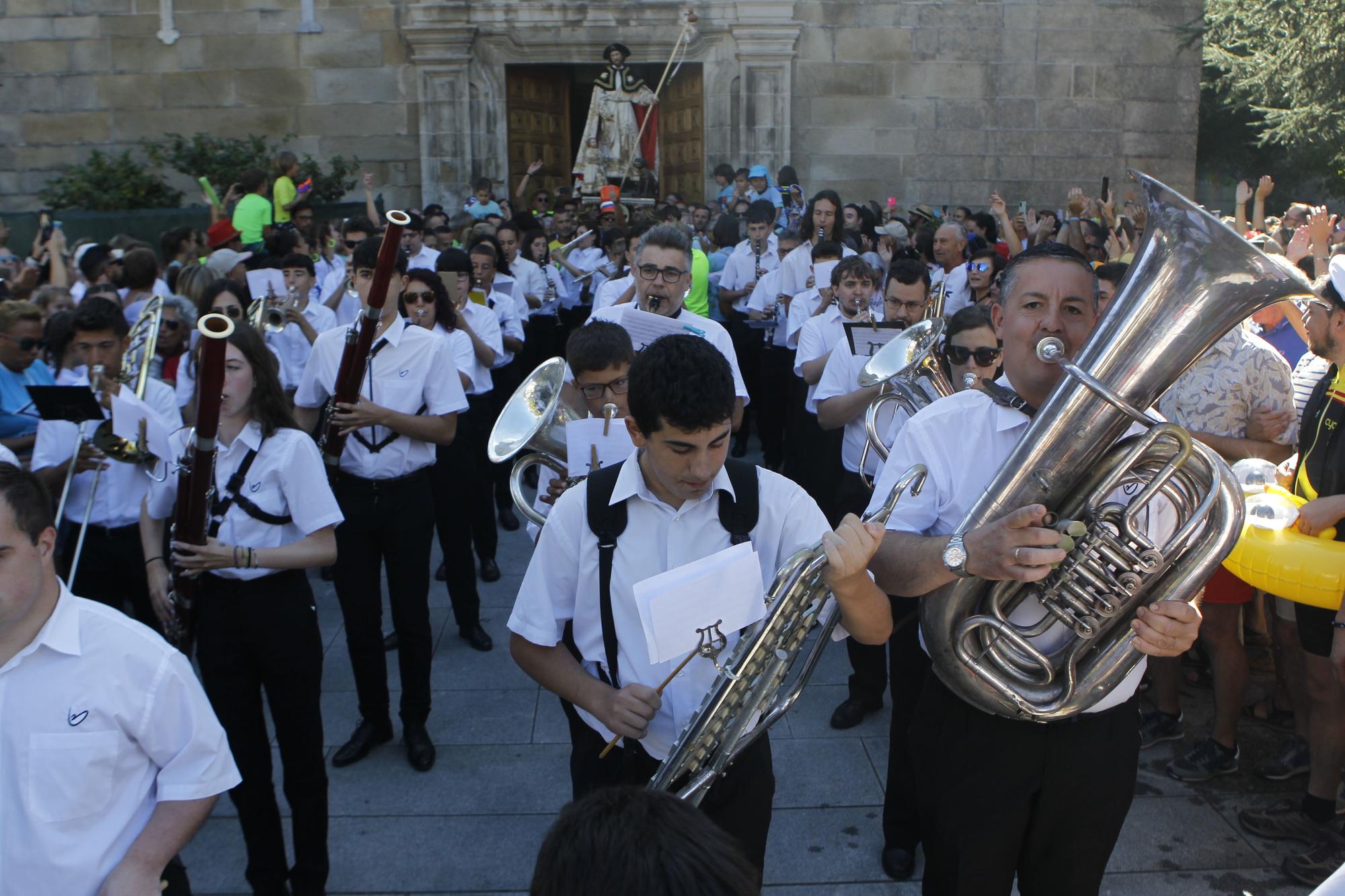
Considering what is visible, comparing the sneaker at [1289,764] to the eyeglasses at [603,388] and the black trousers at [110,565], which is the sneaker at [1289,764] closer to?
the eyeglasses at [603,388]

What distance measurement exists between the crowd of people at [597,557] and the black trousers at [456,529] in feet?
0.05

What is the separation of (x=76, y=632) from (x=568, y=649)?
1.05 metres

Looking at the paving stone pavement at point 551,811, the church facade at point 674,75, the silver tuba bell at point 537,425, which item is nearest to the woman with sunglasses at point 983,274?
the paving stone pavement at point 551,811

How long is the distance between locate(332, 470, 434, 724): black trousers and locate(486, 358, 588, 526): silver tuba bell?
2.79ft

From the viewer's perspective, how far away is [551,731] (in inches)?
196

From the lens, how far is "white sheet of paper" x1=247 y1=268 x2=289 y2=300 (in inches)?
262

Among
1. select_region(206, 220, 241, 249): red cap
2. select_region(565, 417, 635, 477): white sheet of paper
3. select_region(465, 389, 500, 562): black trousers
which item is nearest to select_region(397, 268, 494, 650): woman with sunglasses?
select_region(465, 389, 500, 562): black trousers

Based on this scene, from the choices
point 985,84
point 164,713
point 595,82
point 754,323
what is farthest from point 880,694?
point 985,84

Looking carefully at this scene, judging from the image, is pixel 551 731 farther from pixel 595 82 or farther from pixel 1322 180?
pixel 1322 180

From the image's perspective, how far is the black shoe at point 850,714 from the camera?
4.98 meters

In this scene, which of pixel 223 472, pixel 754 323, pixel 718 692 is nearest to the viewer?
pixel 718 692

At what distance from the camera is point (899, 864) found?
387cm

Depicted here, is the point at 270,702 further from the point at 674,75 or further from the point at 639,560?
the point at 674,75

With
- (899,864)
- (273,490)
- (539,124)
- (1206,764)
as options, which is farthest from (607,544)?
(539,124)
